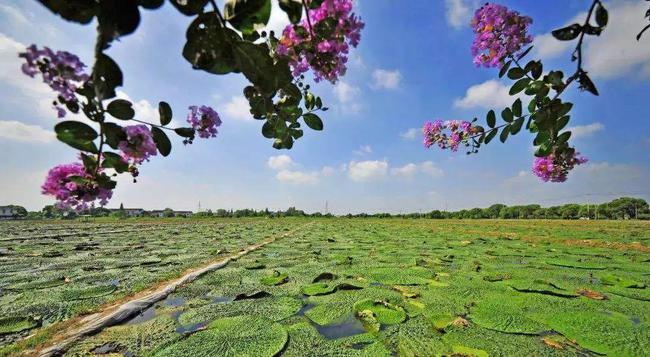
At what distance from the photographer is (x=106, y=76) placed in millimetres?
507

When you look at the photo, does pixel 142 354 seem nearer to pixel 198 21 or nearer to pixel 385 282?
pixel 198 21

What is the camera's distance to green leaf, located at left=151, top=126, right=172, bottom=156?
721mm

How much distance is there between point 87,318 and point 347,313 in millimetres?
1479

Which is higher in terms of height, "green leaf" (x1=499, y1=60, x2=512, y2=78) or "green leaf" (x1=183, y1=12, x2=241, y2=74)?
"green leaf" (x1=499, y1=60, x2=512, y2=78)

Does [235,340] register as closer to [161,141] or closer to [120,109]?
[161,141]

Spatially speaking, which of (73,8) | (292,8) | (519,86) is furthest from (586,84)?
(73,8)

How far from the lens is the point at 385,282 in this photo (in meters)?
2.66

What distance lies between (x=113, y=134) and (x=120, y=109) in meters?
0.05

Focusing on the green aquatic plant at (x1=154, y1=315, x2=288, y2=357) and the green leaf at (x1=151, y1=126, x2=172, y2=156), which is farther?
the green aquatic plant at (x1=154, y1=315, x2=288, y2=357)

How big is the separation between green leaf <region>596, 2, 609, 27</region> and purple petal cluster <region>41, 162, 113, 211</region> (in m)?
1.42

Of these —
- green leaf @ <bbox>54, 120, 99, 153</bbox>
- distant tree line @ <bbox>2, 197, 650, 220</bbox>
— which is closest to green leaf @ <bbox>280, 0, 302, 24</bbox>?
green leaf @ <bbox>54, 120, 99, 153</bbox>

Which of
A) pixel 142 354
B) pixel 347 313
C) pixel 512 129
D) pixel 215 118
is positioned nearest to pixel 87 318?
pixel 142 354

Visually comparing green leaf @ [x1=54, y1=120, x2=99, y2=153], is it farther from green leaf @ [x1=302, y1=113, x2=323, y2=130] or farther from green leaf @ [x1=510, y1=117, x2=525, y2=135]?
green leaf @ [x1=510, y1=117, x2=525, y2=135]

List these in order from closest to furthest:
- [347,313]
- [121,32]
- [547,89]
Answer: [121,32] < [547,89] < [347,313]
